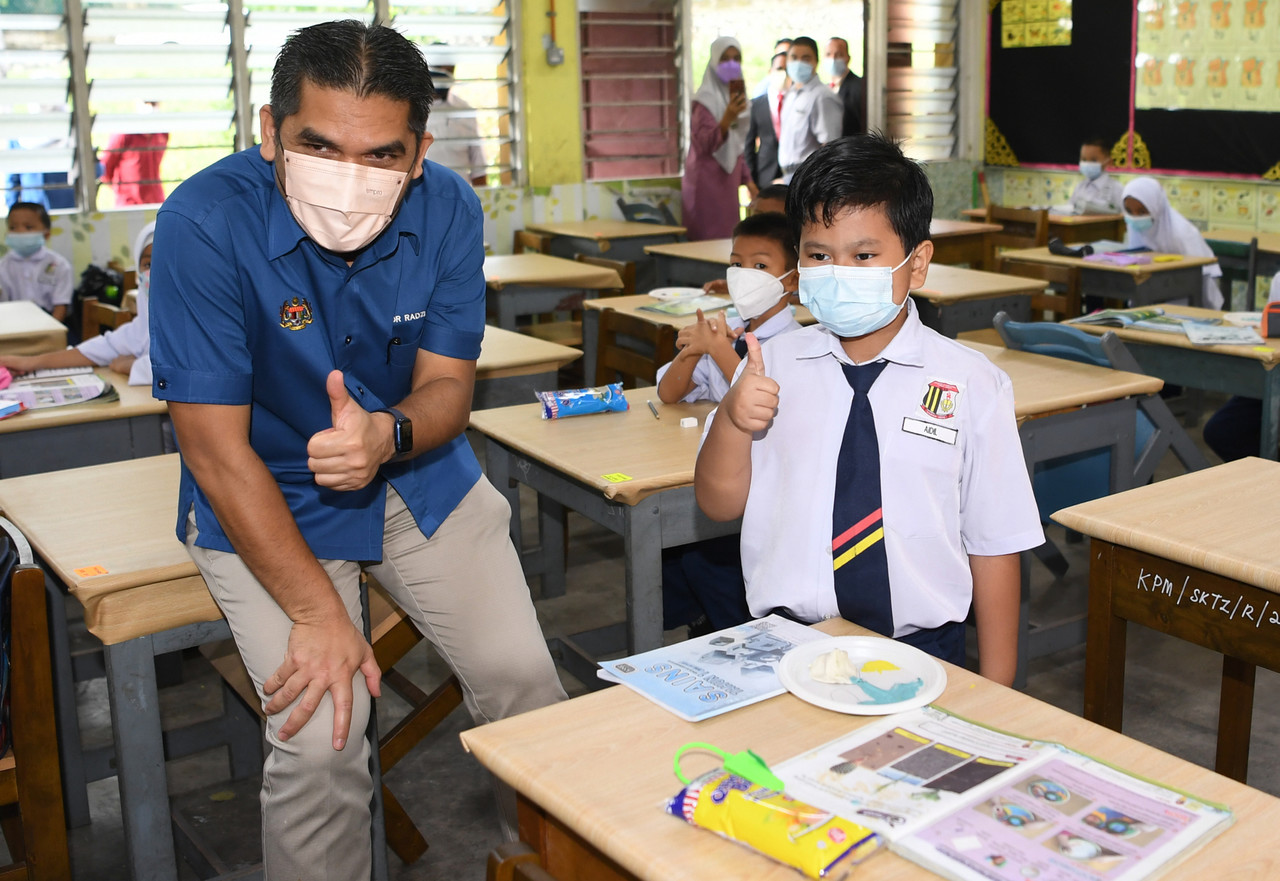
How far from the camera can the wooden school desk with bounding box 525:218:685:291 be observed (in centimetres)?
660

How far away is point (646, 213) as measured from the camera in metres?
7.59

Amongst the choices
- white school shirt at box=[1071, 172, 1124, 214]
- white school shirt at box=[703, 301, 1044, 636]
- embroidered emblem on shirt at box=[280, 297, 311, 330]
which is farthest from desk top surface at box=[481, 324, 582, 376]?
white school shirt at box=[1071, 172, 1124, 214]

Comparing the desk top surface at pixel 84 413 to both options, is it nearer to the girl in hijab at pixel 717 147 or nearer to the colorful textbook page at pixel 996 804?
the colorful textbook page at pixel 996 804

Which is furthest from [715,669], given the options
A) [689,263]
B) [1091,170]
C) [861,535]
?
[1091,170]

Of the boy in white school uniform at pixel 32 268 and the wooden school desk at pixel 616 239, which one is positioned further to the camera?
the wooden school desk at pixel 616 239

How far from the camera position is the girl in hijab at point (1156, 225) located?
565 cm

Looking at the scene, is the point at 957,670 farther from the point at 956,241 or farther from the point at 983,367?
the point at 956,241

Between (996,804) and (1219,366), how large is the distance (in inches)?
112

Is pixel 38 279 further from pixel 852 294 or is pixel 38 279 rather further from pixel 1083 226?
pixel 1083 226

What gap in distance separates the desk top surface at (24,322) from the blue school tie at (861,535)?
11.2ft

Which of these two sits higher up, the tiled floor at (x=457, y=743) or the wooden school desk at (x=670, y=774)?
the wooden school desk at (x=670, y=774)

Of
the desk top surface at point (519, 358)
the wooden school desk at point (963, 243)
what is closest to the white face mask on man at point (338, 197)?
the desk top surface at point (519, 358)

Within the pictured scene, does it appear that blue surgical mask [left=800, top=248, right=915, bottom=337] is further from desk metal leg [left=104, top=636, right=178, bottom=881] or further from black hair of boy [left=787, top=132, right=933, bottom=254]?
desk metal leg [left=104, top=636, right=178, bottom=881]

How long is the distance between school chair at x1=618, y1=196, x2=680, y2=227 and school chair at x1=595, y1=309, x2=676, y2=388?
129 inches
